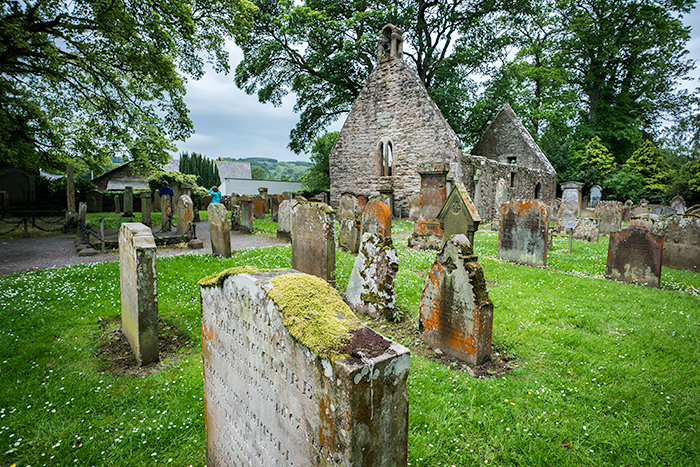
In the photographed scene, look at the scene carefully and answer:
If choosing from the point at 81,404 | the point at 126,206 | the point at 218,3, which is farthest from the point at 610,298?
the point at 126,206

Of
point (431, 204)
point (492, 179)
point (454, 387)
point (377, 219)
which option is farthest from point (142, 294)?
point (492, 179)

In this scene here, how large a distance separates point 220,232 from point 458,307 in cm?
632

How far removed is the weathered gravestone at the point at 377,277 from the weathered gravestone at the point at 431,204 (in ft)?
17.5

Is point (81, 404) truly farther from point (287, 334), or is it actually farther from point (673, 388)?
point (673, 388)

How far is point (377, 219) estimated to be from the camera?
334 inches

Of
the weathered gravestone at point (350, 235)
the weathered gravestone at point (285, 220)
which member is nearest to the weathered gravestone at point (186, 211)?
the weathered gravestone at point (285, 220)

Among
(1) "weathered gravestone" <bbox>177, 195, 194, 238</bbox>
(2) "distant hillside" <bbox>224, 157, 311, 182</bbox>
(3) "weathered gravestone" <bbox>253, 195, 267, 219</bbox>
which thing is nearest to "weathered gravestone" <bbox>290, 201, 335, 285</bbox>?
(1) "weathered gravestone" <bbox>177, 195, 194, 238</bbox>

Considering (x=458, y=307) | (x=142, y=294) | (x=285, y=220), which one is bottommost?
(x=458, y=307)

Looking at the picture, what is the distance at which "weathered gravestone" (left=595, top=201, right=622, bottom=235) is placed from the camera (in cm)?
1385

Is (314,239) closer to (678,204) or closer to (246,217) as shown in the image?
(246,217)

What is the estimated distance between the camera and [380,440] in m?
1.20

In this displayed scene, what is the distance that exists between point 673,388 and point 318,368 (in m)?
3.91

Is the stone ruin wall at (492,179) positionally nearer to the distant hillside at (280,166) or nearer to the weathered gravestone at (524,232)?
the weathered gravestone at (524,232)

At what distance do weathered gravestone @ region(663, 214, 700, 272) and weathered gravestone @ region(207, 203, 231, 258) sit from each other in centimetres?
1083
